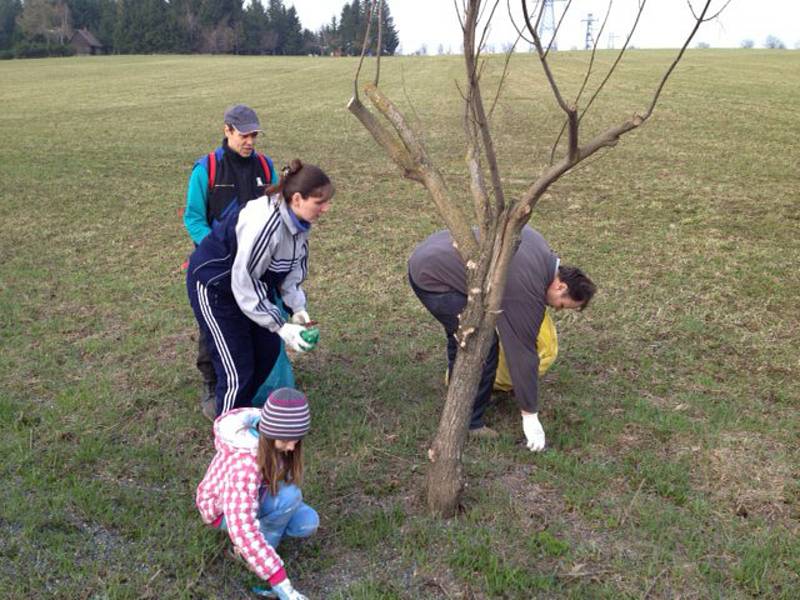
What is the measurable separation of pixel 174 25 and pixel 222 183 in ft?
249

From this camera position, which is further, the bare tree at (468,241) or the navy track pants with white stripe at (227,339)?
the navy track pants with white stripe at (227,339)

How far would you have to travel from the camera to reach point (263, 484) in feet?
10.2

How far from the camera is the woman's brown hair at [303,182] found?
356cm

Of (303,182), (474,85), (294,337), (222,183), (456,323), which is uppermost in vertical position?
(474,85)

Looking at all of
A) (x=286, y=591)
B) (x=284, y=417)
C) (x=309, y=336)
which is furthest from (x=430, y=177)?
(x=286, y=591)

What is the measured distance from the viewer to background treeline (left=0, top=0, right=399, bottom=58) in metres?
72.5

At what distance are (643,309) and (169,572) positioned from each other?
446 centimetres

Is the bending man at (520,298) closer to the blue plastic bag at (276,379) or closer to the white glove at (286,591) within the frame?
the blue plastic bag at (276,379)

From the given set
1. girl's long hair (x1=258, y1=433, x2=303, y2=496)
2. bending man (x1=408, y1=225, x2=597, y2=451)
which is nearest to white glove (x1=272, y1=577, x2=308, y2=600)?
girl's long hair (x1=258, y1=433, x2=303, y2=496)

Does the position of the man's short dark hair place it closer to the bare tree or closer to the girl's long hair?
the bare tree

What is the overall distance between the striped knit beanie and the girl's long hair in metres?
0.06

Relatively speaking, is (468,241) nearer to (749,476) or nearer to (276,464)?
(276,464)

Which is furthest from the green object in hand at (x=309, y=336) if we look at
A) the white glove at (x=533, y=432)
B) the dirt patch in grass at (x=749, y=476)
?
the dirt patch in grass at (x=749, y=476)

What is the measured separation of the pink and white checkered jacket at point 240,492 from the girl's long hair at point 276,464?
0.04m
